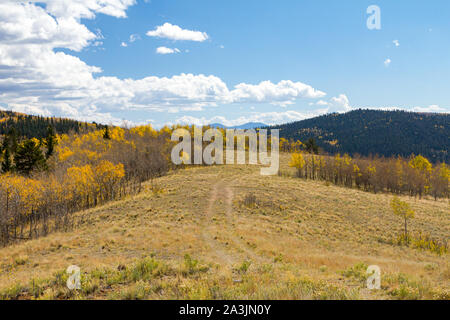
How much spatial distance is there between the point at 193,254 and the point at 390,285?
13.0 m

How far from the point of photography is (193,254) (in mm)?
19453

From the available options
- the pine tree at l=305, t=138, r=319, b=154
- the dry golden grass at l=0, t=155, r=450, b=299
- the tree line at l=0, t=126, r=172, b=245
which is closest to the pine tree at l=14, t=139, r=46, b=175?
the tree line at l=0, t=126, r=172, b=245

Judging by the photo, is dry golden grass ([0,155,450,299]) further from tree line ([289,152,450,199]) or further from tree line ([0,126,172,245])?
tree line ([289,152,450,199])

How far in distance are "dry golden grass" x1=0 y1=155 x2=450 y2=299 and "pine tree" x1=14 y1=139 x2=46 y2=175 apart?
29.4 meters

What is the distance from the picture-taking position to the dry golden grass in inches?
381

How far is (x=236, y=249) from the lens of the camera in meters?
21.8

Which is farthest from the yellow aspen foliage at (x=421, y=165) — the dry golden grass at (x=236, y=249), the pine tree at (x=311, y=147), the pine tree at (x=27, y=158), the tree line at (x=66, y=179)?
the pine tree at (x=27, y=158)

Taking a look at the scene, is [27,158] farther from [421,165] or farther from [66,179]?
[421,165]

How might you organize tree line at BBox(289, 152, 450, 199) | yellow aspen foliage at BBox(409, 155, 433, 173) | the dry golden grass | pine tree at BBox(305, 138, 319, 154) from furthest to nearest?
pine tree at BBox(305, 138, 319, 154) < yellow aspen foliage at BBox(409, 155, 433, 173) < tree line at BBox(289, 152, 450, 199) < the dry golden grass

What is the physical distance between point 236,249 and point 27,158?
58.9m

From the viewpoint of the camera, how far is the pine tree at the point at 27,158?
57312mm

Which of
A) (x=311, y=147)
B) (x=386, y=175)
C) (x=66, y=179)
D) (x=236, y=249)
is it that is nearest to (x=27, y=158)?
(x=66, y=179)
